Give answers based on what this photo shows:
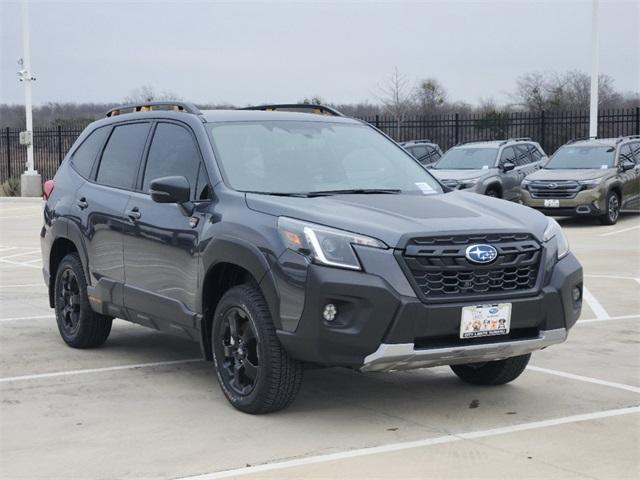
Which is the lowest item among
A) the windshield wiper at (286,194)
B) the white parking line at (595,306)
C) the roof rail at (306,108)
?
the white parking line at (595,306)

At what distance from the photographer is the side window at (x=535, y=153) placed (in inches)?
949

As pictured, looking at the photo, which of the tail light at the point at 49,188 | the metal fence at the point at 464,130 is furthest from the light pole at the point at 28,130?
the tail light at the point at 49,188

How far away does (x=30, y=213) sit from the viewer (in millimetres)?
25188

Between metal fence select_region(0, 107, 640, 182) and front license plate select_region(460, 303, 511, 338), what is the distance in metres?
26.0

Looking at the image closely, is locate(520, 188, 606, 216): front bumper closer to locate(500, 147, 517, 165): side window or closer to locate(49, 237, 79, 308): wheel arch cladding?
locate(500, 147, 517, 165): side window

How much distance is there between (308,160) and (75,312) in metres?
2.67

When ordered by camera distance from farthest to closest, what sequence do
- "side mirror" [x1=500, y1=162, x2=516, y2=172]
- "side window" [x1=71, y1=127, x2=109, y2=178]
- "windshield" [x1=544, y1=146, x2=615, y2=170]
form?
"side mirror" [x1=500, y1=162, x2=516, y2=172] → "windshield" [x1=544, y1=146, x2=615, y2=170] → "side window" [x1=71, y1=127, x2=109, y2=178]

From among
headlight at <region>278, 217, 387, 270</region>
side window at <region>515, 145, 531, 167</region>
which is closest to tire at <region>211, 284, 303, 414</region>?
headlight at <region>278, 217, 387, 270</region>

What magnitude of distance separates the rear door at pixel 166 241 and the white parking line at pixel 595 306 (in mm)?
4185

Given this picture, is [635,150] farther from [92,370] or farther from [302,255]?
[302,255]

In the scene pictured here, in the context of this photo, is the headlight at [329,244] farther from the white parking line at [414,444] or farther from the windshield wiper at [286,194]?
the white parking line at [414,444]

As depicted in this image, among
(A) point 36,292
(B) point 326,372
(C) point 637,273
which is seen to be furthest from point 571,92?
(B) point 326,372

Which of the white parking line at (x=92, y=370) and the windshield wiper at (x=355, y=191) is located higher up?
the windshield wiper at (x=355, y=191)

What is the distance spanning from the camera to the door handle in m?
7.12
